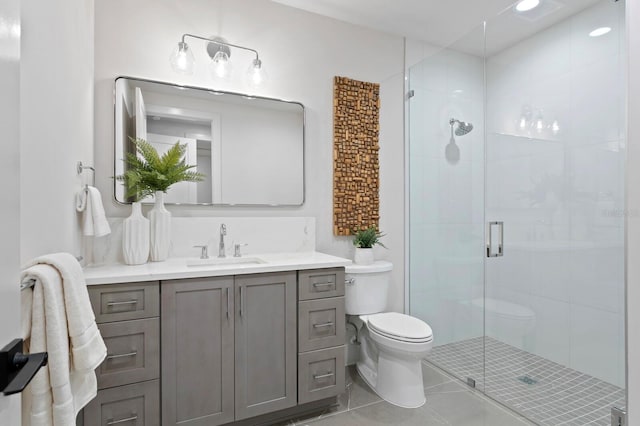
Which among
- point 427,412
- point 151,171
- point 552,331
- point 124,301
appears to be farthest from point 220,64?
point 552,331

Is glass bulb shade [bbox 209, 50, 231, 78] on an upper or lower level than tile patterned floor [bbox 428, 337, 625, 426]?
upper

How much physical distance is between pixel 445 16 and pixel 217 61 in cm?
175

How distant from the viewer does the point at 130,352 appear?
59.5 inches

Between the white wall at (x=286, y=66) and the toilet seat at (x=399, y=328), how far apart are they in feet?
1.59

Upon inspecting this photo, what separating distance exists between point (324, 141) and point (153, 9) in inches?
53.0

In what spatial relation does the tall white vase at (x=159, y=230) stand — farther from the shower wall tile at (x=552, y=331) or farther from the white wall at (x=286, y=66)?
the shower wall tile at (x=552, y=331)

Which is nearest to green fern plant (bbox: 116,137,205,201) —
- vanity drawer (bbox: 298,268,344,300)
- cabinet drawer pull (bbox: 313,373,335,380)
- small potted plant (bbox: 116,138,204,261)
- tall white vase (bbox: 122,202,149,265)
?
small potted plant (bbox: 116,138,204,261)

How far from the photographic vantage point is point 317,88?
2.51 m

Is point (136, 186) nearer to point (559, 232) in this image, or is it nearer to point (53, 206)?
point (53, 206)

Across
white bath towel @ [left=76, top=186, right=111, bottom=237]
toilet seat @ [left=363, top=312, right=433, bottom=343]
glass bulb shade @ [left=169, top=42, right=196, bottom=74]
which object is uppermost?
glass bulb shade @ [left=169, top=42, right=196, bottom=74]

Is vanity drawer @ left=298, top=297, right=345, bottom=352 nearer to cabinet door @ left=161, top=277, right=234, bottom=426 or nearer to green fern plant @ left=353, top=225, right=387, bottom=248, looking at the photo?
cabinet door @ left=161, top=277, right=234, bottom=426

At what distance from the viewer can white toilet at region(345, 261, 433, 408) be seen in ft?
6.70

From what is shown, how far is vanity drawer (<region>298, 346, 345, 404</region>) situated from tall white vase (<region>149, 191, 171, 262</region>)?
0.99m

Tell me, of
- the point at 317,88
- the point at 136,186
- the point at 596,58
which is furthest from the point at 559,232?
the point at 136,186
